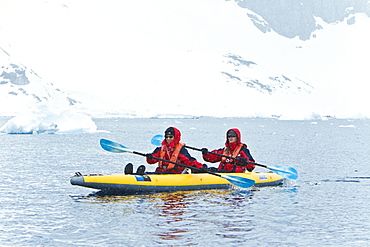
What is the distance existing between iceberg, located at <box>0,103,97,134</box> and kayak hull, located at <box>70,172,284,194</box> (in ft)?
126

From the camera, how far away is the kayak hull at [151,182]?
1702cm

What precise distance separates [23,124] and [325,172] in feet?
117

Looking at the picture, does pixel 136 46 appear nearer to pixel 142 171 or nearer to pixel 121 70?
pixel 121 70

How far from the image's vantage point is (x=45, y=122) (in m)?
57.2

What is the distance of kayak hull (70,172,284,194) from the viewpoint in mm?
17016

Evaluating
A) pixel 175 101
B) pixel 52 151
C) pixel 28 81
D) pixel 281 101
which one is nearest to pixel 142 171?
pixel 52 151

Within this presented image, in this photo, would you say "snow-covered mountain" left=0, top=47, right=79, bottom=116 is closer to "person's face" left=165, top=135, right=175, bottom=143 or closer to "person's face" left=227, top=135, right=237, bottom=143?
"person's face" left=227, top=135, right=237, bottom=143

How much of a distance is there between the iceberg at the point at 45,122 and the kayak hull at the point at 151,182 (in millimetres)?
38263

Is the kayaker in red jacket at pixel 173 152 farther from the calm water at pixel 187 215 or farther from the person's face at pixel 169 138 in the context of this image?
the calm water at pixel 187 215

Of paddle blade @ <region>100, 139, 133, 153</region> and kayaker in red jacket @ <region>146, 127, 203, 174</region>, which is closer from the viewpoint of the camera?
kayaker in red jacket @ <region>146, 127, 203, 174</region>

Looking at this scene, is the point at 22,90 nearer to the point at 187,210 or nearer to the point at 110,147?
the point at 110,147

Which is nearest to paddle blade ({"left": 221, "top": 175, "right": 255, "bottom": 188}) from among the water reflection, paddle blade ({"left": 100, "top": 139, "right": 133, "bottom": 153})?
the water reflection

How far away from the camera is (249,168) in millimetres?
A: 20578

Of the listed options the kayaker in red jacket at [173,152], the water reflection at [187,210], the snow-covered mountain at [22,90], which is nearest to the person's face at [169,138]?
the kayaker in red jacket at [173,152]
